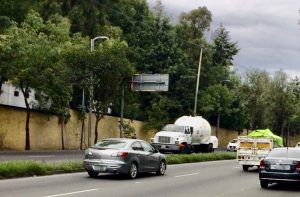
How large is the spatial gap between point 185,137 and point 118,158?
73.4ft

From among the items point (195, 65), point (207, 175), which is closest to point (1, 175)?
point (207, 175)

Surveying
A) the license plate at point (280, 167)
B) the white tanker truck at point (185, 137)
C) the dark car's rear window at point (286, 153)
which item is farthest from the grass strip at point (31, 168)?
the white tanker truck at point (185, 137)

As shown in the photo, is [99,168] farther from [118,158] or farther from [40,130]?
[40,130]

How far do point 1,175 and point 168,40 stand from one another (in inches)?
1675

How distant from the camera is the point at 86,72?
34500mm

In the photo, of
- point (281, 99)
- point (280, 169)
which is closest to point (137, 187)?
point (280, 169)

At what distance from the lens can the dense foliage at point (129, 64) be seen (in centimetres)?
3462

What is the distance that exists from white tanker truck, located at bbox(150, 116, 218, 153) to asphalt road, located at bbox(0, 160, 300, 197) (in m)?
17.4

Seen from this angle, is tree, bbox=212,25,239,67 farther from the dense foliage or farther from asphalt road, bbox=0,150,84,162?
asphalt road, bbox=0,150,84,162

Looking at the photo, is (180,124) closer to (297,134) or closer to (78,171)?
(78,171)

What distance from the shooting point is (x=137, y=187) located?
17.1 m

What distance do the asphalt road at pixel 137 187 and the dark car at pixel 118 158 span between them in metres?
0.35

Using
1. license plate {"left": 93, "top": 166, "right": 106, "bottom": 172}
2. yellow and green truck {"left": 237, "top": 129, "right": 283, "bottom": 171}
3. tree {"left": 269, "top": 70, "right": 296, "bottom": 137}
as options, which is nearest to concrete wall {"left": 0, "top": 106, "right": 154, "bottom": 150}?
yellow and green truck {"left": 237, "top": 129, "right": 283, "bottom": 171}

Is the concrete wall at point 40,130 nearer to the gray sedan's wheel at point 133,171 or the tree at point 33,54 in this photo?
the tree at point 33,54
